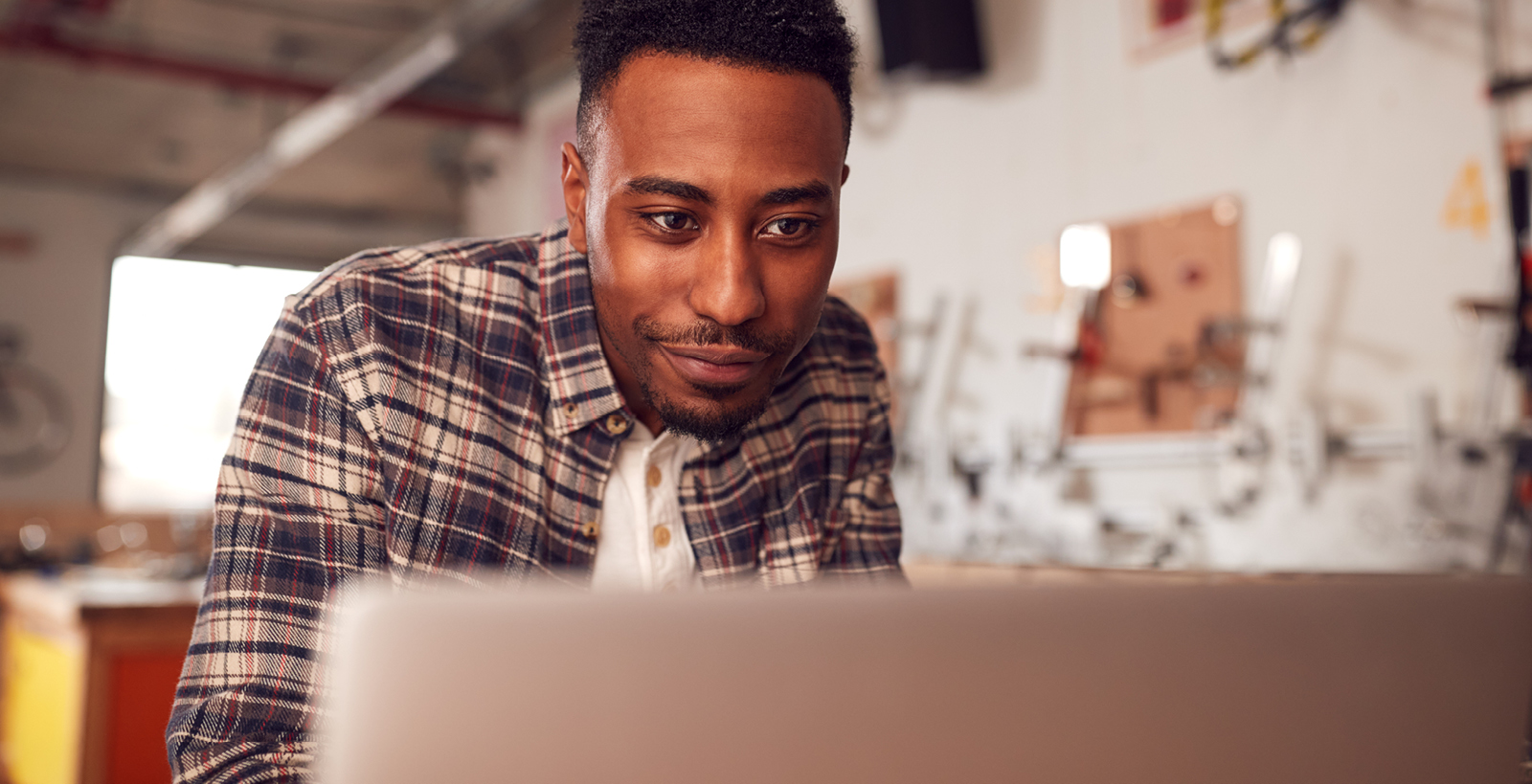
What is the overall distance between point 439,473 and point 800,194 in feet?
1.14

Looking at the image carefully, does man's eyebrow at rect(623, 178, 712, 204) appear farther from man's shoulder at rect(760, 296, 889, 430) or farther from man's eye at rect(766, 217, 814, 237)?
man's shoulder at rect(760, 296, 889, 430)

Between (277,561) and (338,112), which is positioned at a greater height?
(338,112)

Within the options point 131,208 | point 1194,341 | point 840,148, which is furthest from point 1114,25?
point 131,208

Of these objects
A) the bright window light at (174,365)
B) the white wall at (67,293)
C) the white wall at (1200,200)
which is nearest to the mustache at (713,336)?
the white wall at (1200,200)

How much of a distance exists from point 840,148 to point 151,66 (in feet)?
18.2

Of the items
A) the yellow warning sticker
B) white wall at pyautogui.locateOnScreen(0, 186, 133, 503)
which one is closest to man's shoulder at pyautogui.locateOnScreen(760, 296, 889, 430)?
the yellow warning sticker

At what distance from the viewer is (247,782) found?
0.70 m

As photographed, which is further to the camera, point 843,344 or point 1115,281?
point 1115,281

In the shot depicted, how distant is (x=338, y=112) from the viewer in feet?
18.3

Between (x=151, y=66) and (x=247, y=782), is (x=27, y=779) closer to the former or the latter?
(x=247, y=782)

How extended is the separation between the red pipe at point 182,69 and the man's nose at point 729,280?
17.5 ft

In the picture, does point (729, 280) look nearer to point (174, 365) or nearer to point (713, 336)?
point (713, 336)

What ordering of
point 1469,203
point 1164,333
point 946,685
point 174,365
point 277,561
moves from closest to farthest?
point 946,685 → point 277,561 → point 1469,203 → point 1164,333 → point 174,365

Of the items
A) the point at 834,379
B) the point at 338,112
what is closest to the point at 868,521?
the point at 834,379
